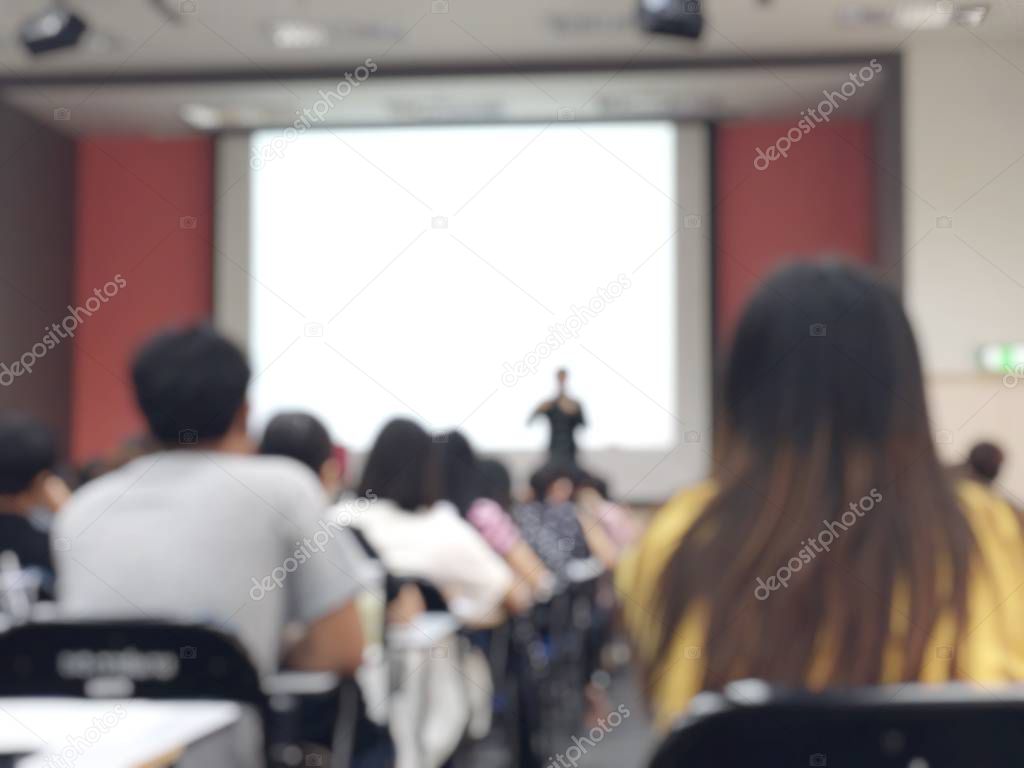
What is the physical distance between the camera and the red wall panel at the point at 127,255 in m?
9.62

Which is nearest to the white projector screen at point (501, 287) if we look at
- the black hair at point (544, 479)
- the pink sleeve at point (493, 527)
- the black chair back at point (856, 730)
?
the black hair at point (544, 479)

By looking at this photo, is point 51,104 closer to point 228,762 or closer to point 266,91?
point 266,91

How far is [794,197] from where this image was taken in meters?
9.18

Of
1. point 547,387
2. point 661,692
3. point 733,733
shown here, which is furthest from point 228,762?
point 547,387

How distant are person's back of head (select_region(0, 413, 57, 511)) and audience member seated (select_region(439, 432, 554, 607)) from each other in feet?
3.50

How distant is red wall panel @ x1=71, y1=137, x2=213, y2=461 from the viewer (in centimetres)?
962

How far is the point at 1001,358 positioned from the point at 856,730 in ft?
25.0

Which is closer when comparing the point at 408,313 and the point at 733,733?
the point at 733,733

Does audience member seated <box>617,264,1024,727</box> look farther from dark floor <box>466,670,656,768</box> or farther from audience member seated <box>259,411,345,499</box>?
dark floor <box>466,670,656,768</box>

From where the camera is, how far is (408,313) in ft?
29.0

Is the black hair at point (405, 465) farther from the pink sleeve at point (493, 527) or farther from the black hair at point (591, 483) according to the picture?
the black hair at point (591, 483)

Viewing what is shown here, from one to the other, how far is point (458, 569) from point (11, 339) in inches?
256

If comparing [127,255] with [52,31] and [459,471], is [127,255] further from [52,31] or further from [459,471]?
[459,471]

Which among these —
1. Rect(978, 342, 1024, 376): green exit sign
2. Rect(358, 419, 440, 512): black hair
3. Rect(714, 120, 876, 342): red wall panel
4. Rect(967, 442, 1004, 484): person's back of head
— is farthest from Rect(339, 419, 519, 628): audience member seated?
Rect(714, 120, 876, 342): red wall panel
